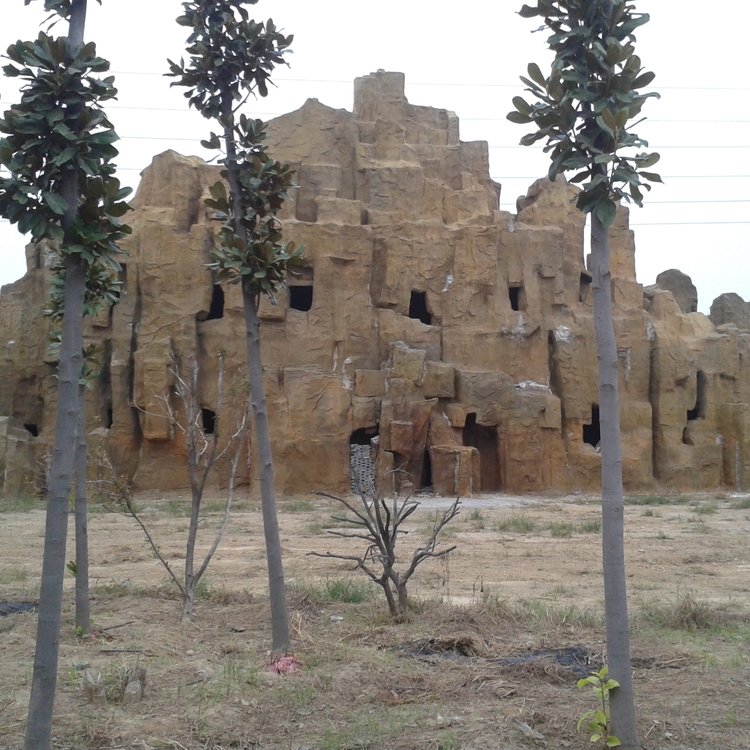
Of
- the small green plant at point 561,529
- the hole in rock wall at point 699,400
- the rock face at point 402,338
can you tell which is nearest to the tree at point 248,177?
the small green plant at point 561,529

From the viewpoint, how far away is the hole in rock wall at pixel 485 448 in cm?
2956

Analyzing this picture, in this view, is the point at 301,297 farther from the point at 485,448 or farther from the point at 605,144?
the point at 605,144

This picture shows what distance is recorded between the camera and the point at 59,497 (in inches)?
207

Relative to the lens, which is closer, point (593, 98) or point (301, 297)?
point (593, 98)

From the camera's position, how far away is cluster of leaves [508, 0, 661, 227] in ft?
18.3

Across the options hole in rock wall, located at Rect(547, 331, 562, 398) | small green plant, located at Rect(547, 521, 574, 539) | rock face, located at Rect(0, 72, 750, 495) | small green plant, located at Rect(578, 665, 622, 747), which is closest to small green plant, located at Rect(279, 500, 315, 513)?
rock face, located at Rect(0, 72, 750, 495)

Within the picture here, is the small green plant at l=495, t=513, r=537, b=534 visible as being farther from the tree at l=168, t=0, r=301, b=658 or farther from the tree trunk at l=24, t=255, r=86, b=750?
the tree trunk at l=24, t=255, r=86, b=750

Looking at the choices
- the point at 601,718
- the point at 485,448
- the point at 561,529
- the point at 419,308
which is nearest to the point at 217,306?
the point at 419,308

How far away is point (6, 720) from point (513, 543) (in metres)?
12.0

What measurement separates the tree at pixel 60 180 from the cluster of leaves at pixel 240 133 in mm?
2424

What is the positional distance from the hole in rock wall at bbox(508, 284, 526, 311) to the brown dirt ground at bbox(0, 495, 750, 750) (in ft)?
53.5

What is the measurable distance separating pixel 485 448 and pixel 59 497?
998 inches

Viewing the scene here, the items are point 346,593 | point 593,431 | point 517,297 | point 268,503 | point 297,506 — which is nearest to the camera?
point 268,503

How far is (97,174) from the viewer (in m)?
5.48
